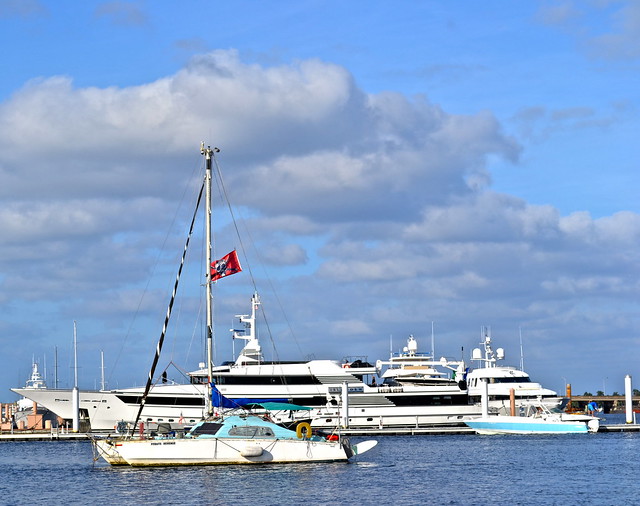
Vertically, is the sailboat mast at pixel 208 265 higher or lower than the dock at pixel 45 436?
higher

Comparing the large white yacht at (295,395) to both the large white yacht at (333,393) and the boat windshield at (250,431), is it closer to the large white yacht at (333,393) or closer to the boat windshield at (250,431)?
the large white yacht at (333,393)

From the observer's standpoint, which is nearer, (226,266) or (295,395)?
(226,266)

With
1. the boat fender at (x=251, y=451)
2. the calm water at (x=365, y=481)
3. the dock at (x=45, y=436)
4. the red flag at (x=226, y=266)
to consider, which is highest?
the red flag at (x=226, y=266)

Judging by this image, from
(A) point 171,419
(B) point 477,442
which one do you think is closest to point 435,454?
(B) point 477,442

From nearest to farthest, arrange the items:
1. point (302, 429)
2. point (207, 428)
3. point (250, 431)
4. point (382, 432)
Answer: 1. point (250, 431)
2. point (207, 428)
3. point (302, 429)
4. point (382, 432)

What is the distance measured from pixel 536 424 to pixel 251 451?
109 ft

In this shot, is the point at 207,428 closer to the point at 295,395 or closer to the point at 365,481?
the point at 365,481

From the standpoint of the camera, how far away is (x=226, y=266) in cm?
4741

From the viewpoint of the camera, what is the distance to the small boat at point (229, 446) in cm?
4375

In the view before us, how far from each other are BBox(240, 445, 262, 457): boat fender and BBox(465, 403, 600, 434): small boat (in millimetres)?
31954

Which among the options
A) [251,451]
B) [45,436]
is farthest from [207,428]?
[45,436]

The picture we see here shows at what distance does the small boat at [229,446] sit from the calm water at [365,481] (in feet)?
1.73

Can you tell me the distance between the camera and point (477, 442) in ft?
219

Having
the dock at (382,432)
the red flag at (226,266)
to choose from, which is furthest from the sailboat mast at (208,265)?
the dock at (382,432)
